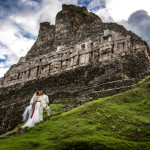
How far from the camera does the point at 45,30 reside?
2645 cm

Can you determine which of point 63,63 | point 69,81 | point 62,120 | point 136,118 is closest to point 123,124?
point 136,118

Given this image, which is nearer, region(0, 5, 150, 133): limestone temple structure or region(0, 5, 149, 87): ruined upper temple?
region(0, 5, 150, 133): limestone temple structure

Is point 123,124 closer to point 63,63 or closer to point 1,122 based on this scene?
point 1,122

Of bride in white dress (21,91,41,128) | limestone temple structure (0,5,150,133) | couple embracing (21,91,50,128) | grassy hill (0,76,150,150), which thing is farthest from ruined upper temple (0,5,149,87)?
bride in white dress (21,91,41,128)

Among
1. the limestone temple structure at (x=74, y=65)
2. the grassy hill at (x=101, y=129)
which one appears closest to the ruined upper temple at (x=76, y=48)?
the limestone temple structure at (x=74, y=65)

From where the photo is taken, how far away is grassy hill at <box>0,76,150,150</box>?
16.4 ft

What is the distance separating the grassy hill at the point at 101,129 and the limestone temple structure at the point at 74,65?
2.47 meters

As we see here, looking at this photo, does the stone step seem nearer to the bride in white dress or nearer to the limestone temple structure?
the limestone temple structure

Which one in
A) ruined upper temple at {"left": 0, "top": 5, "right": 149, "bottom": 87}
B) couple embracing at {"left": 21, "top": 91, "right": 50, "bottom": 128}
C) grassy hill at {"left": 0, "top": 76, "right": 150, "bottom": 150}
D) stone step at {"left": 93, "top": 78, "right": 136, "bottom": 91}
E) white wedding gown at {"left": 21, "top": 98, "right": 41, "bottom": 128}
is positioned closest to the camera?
grassy hill at {"left": 0, "top": 76, "right": 150, "bottom": 150}

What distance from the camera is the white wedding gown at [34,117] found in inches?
317

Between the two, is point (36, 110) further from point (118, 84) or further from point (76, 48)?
point (76, 48)

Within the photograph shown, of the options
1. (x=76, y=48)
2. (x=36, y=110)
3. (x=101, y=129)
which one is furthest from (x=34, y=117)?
(x=76, y=48)

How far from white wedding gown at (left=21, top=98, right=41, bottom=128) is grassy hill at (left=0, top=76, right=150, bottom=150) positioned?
370 millimetres

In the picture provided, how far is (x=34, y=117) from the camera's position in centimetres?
839
